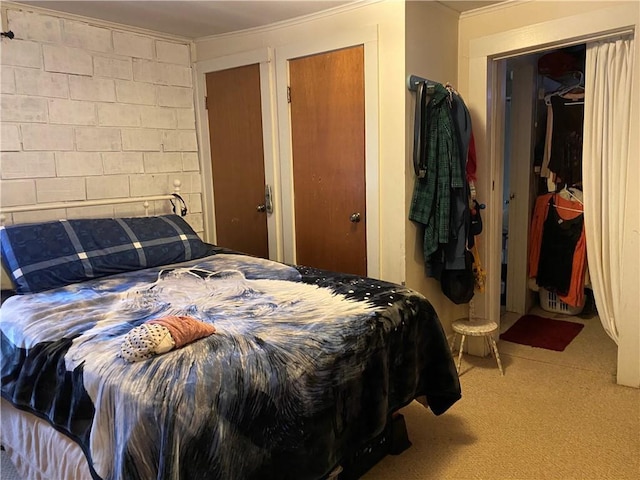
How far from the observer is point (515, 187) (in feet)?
13.0

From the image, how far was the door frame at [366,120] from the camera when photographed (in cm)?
282

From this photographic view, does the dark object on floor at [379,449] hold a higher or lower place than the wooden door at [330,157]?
lower

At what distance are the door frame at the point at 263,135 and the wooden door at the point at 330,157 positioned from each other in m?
0.17

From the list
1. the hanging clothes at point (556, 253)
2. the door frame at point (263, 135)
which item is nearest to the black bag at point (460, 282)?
the door frame at point (263, 135)

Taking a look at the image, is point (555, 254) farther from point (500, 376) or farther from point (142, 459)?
point (142, 459)

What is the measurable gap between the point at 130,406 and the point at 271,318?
0.63 m

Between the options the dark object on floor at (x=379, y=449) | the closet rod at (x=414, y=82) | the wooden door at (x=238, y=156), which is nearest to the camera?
the dark object on floor at (x=379, y=449)

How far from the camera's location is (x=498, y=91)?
3.11m

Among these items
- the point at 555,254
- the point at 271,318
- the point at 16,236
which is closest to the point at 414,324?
the point at 271,318

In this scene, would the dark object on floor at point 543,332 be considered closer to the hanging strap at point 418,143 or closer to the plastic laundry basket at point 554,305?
the plastic laundry basket at point 554,305

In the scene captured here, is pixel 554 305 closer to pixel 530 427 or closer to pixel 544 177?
pixel 544 177

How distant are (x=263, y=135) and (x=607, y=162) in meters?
2.13

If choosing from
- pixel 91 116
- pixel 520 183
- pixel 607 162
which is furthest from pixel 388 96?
pixel 91 116

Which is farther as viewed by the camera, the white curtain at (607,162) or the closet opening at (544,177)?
the closet opening at (544,177)
